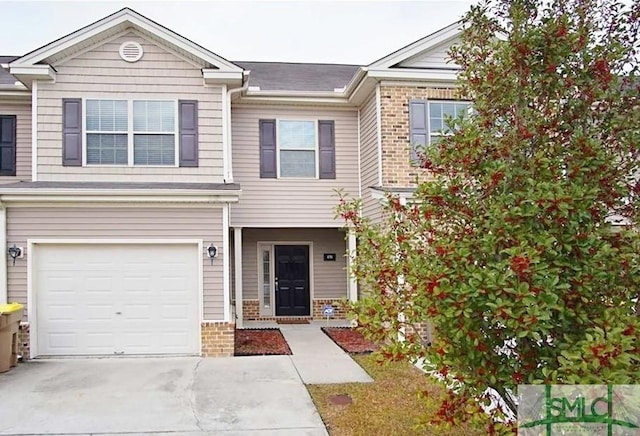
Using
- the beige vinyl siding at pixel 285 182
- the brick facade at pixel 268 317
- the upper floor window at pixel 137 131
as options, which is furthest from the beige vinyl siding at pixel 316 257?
the upper floor window at pixel 137 131

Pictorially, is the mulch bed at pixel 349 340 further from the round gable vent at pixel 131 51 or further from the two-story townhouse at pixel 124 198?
the round gable vent at pixel 131 51

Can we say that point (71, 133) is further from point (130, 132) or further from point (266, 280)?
point (266, 280)

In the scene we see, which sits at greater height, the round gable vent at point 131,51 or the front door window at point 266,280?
the round gable vent at point 131,51

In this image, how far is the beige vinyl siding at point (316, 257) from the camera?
1460 cm

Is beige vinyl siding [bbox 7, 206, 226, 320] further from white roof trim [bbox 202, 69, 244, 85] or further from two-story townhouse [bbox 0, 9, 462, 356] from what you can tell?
white roof trim [bbox 202, 69, 244, 85]

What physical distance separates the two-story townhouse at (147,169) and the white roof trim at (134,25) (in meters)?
0.03

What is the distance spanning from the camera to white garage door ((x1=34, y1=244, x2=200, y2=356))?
9.98 metres

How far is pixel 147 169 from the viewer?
10.8 meters

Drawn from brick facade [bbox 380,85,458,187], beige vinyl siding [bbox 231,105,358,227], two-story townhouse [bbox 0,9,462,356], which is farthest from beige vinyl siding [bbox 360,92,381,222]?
beige vinyl siding [bbox 231,105,358,227]

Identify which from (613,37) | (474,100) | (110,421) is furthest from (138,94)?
(613,37)

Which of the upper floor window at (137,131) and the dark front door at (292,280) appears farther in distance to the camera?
the dark front door at (292,280)

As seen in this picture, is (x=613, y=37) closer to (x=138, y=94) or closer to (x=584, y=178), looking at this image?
(x=584, y=178)

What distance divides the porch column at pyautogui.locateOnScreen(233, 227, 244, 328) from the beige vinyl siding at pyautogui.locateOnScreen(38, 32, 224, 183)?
2522 mm

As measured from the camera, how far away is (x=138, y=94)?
10.9m
